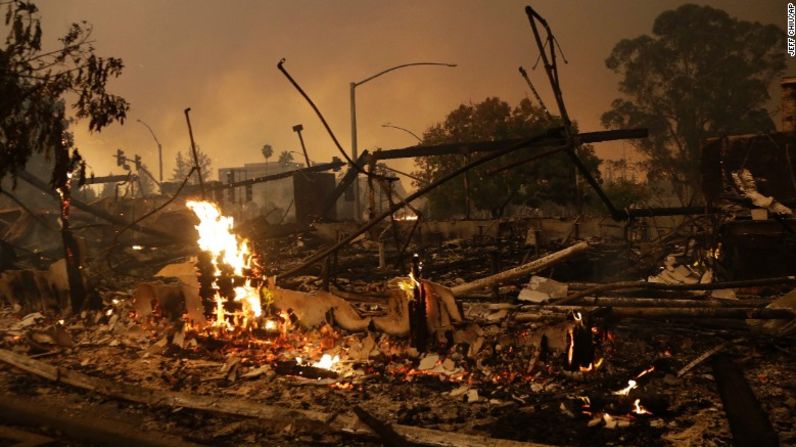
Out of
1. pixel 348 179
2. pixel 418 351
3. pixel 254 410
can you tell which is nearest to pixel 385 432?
pixel 254 410

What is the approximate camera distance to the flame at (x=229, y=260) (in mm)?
8531

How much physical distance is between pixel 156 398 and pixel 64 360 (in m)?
3.21

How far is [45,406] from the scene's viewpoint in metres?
6.45

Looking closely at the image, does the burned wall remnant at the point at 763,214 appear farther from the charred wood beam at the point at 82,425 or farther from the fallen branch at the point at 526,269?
the charred wood beam at the point at 82,425

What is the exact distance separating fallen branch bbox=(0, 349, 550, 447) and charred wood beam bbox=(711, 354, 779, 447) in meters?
1.75

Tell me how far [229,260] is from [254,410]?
10.9ft

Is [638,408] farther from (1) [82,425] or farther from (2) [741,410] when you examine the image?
(1) [82,425]

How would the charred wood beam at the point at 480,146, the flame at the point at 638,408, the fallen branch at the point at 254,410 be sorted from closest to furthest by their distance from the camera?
the fallen branch at the point at 254,410 < the flame at the point at 638,408 < the charred wood beam at the point at 480,146

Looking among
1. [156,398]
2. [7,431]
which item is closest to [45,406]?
[7,431]

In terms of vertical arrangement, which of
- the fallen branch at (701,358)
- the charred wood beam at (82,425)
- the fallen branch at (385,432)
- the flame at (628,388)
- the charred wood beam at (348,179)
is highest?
the charred wood beam at (348,179)

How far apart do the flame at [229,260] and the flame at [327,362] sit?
1.52m

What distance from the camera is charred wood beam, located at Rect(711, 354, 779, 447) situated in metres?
4.57

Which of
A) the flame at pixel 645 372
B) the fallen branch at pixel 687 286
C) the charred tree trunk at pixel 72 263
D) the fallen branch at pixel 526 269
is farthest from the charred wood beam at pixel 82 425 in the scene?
the fallen branch at pixel 687 286

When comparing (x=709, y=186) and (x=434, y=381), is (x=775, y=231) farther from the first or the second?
(x=434, y=381)
